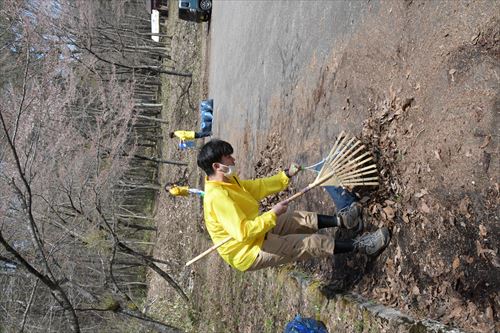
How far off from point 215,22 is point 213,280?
9069 millimetres

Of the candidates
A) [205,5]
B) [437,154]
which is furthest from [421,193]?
[205,5]

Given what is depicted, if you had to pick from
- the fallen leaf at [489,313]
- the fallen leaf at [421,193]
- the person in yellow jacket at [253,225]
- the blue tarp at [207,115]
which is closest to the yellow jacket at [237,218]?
the person in yellow jacket at [253,225]

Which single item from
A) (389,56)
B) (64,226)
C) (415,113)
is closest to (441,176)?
(415,113)

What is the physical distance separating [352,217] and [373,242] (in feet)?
1.51

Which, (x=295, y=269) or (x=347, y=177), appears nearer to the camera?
(x=347, y=177)

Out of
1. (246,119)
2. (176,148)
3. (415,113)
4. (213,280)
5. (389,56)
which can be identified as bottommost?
(213,280)

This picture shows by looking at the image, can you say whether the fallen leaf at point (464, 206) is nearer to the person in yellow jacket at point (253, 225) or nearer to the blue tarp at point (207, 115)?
the person in yellow jacket at point (253, 225)

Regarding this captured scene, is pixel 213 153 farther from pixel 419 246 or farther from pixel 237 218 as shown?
pixel 419 246

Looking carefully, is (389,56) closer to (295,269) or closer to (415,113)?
(415,113)

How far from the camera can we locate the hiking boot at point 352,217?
483 cm

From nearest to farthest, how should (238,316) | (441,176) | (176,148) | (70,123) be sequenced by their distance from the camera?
(441,176) → (238,316) → (70,123) → (176,148)

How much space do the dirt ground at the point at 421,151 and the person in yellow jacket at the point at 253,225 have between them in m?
0.26

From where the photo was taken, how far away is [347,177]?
4.58m

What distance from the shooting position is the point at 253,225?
160 inches
